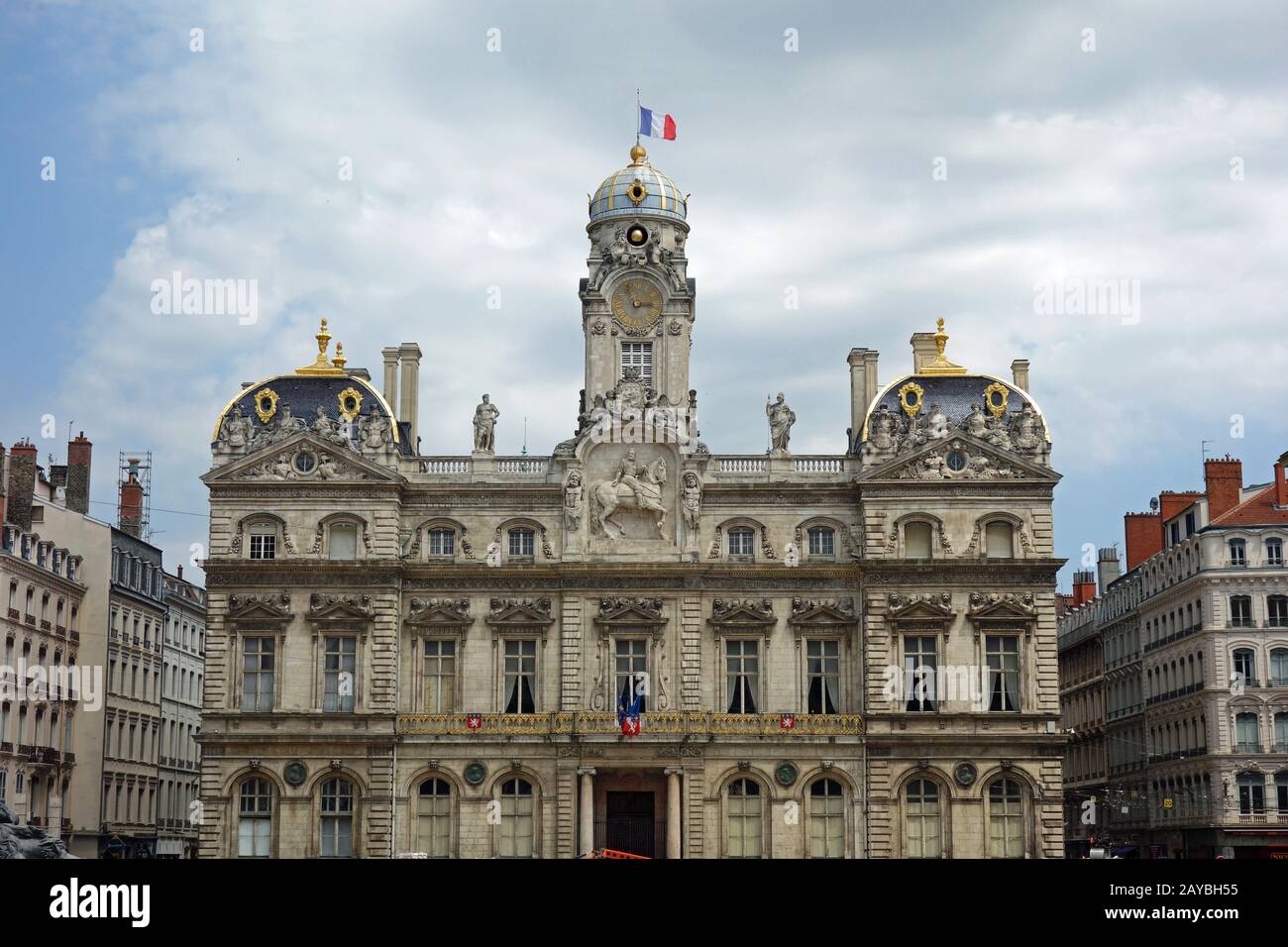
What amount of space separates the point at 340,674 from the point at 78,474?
26.0m

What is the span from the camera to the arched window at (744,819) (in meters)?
69.6

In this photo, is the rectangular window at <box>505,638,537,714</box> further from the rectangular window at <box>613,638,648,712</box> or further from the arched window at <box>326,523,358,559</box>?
the arched window at <box>326,523,358,559</box>

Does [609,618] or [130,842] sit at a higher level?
[609,618]

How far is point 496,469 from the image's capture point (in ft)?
239

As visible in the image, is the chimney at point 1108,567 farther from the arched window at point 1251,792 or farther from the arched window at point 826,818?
the arched window at point 826,818

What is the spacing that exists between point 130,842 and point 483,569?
29.6 meters

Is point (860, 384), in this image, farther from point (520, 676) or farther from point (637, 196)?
point (520, 676)

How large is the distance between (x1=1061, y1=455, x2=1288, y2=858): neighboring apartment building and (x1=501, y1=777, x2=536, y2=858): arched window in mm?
31181

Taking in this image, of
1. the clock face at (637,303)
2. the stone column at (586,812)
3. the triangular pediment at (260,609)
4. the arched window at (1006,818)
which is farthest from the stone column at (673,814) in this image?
the clock face at (637,303)

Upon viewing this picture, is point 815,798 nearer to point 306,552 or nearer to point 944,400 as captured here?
point 944,400

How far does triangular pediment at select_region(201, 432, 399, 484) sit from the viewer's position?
235 feet

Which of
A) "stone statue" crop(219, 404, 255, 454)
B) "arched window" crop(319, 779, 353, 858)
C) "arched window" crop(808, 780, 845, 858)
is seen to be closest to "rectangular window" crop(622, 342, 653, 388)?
"stone statue" crop(219, 404, 255, 454)

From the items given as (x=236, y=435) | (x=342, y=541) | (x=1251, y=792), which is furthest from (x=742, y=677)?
(x=1251, y=792)
